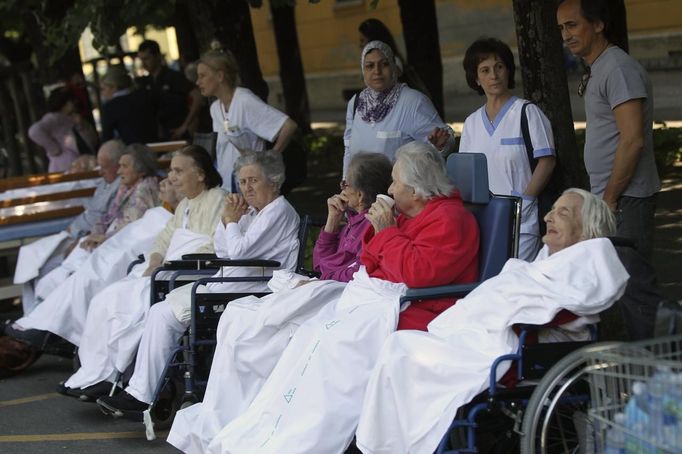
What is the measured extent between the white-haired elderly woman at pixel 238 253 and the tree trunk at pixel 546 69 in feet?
6.63

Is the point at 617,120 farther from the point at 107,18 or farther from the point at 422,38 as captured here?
the point at 422,38

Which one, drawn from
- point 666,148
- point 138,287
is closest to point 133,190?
point 138,287

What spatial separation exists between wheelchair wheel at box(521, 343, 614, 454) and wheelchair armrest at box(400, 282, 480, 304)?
2.73 feet

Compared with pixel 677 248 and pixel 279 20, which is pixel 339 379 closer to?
pixel 677 248

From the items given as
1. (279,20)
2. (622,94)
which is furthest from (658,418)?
(279,20)

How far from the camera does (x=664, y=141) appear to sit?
43.1 ft

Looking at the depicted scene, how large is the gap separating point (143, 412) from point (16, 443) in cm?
91

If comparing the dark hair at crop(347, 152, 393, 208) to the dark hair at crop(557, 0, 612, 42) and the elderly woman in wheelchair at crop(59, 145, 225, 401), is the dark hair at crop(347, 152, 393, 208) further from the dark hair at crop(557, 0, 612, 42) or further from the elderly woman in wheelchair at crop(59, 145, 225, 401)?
the elderly woman in wheelchair at crop(59, 145, 225, 401)

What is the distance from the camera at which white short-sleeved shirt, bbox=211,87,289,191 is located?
920 cm

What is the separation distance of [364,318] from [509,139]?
5.23ft

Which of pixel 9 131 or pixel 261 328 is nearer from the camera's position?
pixel 261 328

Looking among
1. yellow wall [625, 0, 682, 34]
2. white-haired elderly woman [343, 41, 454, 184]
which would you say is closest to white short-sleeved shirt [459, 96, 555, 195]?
white-haired elderly woman [343, 41, 454, 184]

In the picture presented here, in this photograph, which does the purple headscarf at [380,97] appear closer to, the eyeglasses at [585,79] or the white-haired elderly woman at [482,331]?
the eyeglasses at [585,79]

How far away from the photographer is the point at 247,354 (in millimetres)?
6496
